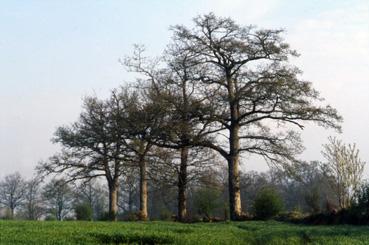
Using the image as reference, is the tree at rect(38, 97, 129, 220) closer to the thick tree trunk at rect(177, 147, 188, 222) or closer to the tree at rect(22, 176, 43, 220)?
the thick tree trunk at rect(177, 147, 188, 222)

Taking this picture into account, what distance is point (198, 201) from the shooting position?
4188 cm

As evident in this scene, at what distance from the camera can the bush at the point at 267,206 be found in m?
34.6

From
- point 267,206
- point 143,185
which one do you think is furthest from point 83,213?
point 267,206

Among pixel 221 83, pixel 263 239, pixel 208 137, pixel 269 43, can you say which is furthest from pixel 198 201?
pixel 263 239

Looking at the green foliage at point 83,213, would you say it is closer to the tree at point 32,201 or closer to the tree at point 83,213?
the tree at point 83,213

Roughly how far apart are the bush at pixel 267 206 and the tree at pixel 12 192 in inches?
2448

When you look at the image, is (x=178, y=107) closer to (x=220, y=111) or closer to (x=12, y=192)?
(x=220, y=111)

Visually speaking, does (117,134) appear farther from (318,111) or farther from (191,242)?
(191,242)

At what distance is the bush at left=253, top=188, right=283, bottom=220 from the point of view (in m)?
34.6

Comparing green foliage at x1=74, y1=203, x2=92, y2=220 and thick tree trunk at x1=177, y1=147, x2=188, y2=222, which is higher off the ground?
thick tree trunk at x1=177, y1=147, x2=188, y2=222

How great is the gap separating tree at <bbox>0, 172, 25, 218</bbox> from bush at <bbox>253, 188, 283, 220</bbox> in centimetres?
6219

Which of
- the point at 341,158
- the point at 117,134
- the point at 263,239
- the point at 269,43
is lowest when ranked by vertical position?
the point at 263,239

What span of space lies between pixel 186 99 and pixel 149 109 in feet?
8.58

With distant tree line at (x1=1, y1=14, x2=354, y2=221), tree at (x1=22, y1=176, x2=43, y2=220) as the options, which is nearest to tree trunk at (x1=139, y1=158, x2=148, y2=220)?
distant tree line at (x1=1, y1=14, x2=354, y2=221)
